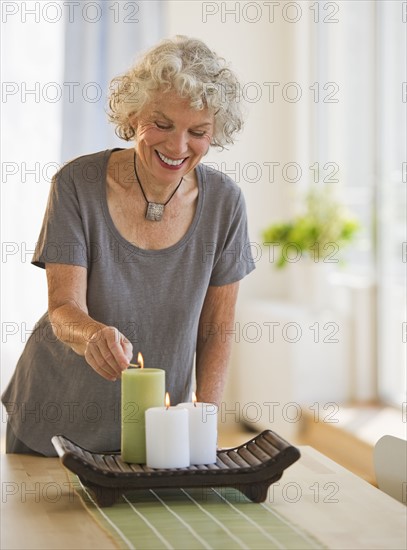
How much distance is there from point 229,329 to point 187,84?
59 cm

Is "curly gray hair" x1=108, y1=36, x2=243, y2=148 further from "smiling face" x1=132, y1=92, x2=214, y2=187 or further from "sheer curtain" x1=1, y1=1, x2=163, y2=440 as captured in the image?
"sheer curtain" x1=1, y1=1, x2=163, y2=440

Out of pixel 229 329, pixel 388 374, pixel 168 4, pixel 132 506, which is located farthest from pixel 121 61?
pixel 132 506

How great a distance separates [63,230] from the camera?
1864 mm

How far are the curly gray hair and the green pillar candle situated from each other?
0.56 m

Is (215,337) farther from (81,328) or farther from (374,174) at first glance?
(374,174)

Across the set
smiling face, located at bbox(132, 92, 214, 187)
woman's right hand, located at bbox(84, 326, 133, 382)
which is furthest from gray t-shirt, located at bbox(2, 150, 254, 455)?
woman's right hand, located at bbox(84, 326, 133, 382)

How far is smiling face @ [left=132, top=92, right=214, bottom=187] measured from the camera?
179 centimetres

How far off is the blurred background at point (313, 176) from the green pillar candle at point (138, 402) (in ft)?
9.38

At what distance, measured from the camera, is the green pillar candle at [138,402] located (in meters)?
1.56

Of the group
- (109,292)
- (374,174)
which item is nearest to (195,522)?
(109,292)

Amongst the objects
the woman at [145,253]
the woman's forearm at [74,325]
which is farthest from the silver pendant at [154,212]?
the woman's forearm at [74,325]

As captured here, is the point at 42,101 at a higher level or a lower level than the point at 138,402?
higher

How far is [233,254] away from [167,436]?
64 cm

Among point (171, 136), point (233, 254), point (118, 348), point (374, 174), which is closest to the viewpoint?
point (118, 348)
